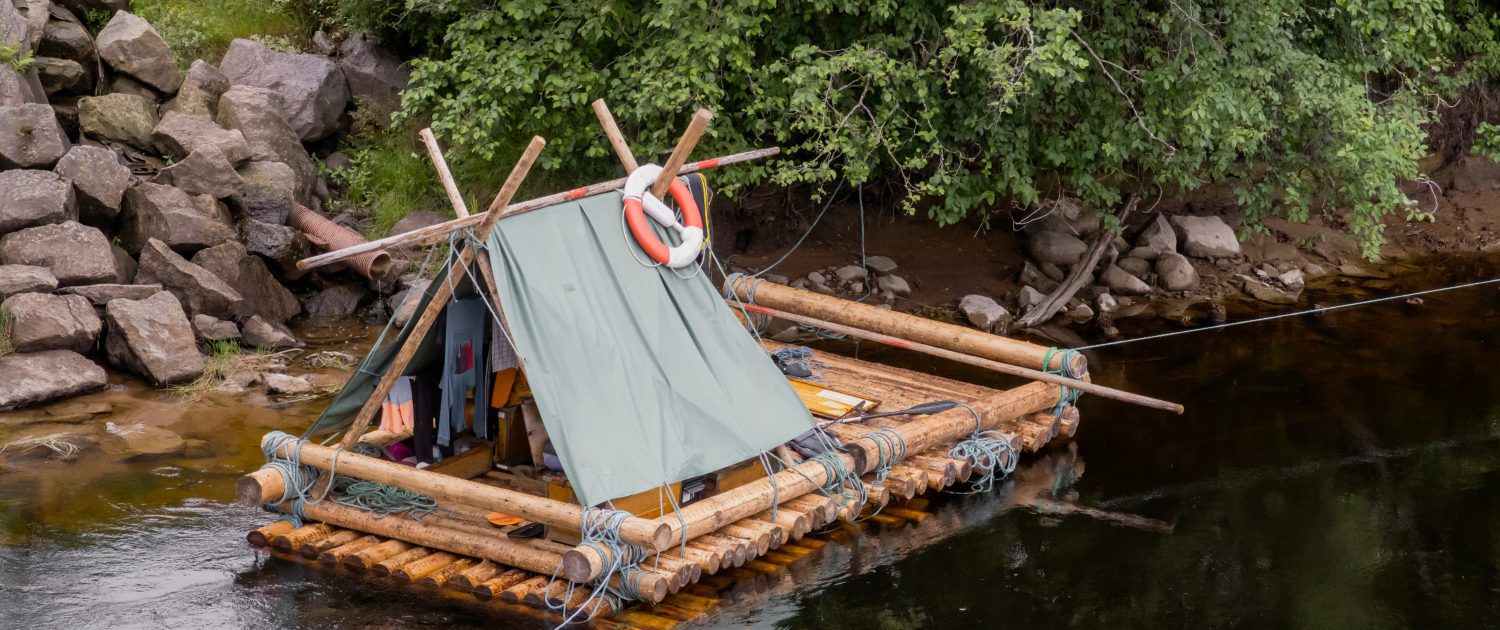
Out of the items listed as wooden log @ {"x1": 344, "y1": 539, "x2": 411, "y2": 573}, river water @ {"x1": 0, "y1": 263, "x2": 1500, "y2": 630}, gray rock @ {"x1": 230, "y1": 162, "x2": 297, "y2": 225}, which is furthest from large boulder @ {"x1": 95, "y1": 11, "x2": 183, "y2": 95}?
wooden log @ {"x1": 344, "y1": 539, "x2": 411, "y2": 573}

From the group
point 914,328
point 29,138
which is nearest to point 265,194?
point 29,138

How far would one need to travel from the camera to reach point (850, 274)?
14.5 m

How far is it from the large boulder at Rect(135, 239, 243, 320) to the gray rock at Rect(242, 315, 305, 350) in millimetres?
265

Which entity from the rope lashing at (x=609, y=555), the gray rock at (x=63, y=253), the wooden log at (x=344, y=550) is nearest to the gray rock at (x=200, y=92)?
the gray rock at (x=63, y=253)

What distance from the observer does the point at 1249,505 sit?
31.0 ft

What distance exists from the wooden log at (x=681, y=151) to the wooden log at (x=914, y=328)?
265 cm

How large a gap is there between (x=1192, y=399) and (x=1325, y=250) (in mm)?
5457

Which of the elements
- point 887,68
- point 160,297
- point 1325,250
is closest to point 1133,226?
point 1325,250

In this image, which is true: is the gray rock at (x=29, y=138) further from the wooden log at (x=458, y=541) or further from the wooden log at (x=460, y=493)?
the wooden log at (x=458, y=541)

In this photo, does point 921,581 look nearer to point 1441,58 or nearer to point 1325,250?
point 1441,58

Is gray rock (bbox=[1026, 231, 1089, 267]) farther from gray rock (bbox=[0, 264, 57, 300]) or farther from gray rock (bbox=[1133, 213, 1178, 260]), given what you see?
gray rock (bbox=[0, 264, 57, 300])

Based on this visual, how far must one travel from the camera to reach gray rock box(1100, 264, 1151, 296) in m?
14.6

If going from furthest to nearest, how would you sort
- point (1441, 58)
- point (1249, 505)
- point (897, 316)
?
point (1441, 58)
point (897, 316)
point (1249, 505)

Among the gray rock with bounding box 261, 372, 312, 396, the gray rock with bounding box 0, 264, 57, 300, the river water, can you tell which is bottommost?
the river water
